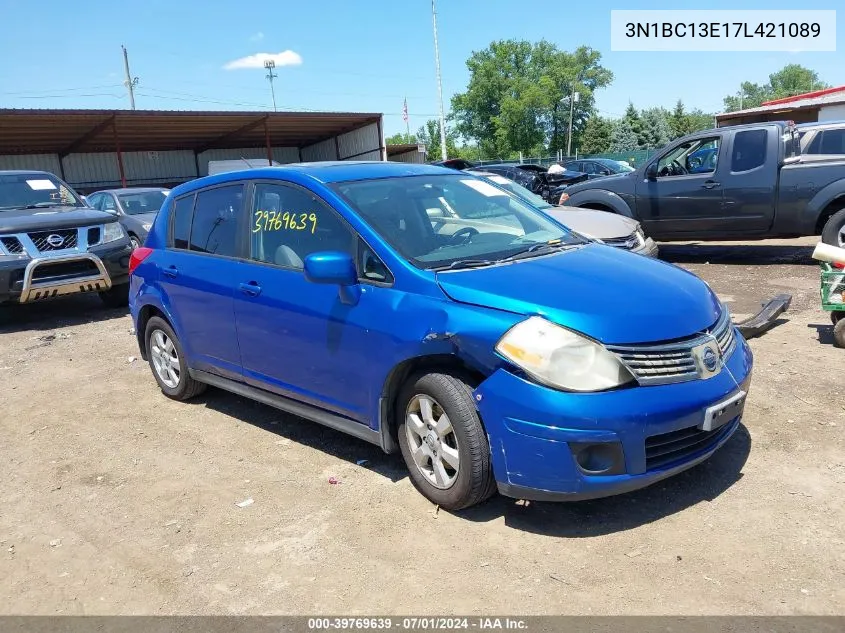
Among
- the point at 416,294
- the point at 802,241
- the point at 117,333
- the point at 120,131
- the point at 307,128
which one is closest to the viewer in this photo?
the point at 416,294

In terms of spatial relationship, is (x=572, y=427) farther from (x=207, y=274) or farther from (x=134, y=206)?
(x=134, y=206)

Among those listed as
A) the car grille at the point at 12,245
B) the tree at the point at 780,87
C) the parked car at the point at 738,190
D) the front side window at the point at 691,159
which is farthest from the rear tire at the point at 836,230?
the tree at the point at 780,87

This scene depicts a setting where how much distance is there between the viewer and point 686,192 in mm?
9922

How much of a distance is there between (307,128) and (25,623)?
2941 cm

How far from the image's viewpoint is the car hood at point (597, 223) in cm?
784

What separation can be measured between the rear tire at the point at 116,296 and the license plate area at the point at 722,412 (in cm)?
873

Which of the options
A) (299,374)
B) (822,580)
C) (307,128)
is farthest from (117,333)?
(307,128)

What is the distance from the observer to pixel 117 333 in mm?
8312

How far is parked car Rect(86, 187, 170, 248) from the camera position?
11789 mm

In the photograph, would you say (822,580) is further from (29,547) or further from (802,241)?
(802,241)

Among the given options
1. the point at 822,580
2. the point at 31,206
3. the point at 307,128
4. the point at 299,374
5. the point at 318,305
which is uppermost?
the point at 307,128

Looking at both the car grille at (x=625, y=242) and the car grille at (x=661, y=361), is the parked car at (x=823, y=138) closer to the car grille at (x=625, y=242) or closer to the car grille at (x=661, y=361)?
the car grille at (x=625, y=242)

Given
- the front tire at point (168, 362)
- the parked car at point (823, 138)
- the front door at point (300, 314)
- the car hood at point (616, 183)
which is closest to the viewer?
the front door at point (300, 314)

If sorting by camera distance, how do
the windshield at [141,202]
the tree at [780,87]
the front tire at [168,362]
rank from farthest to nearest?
the tree at [780,87] < the windshield at [141,202] < the front tire at [168,362]
